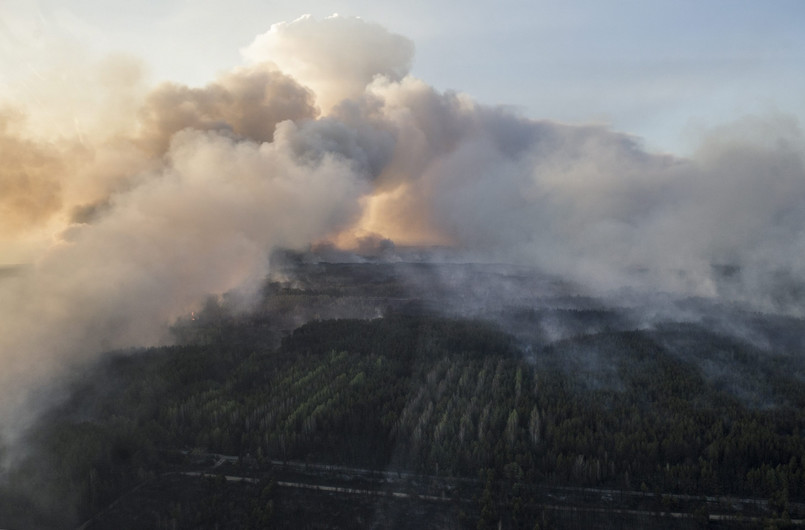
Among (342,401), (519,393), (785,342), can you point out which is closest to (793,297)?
(785,342)

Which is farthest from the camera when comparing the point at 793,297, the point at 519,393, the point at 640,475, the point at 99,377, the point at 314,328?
the point at 793,297

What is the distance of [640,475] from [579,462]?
14.4 feet

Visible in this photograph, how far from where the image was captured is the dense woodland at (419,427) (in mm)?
31906

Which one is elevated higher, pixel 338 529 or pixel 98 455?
pixel 98 455

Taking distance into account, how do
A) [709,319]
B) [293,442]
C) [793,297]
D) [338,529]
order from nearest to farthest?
[338,529], [293,442], [709,319], [793,297]

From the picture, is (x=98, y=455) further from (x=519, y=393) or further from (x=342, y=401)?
(x=519, y=393)

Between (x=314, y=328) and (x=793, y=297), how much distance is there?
341 ft

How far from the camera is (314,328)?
74.8 m

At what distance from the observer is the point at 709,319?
295ft

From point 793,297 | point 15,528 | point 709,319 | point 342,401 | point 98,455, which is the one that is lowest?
point 15,528

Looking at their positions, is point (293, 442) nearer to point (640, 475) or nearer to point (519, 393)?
point (519, 393)

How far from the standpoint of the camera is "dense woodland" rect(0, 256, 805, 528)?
31906mm

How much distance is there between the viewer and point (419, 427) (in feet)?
136

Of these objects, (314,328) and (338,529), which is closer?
(338,529)
